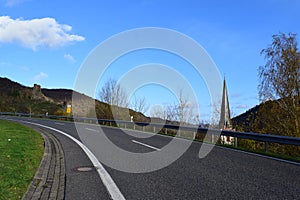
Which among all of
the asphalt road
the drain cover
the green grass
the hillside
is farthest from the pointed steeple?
the green grass

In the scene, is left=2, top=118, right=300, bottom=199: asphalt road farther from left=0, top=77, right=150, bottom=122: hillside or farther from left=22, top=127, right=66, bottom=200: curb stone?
left=0, top=77, right=150, bottom=122: hillside

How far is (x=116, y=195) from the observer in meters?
4.77

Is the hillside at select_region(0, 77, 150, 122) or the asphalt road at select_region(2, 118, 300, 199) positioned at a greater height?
the hillside at select_region(0, 77, 150, 122)

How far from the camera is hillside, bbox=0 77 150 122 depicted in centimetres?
3775

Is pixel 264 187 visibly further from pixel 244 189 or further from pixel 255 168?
pixel 255 168

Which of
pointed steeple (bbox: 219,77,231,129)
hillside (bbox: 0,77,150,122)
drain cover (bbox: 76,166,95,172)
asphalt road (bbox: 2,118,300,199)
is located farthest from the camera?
hillside (bbox: 0,77,150,122)

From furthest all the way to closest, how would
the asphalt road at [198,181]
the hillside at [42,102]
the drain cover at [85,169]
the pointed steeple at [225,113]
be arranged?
the hillside at [42,102] < the pointed steeple at [225,113] < the drain cover at [85,169] < the asphalt road at [198,181]

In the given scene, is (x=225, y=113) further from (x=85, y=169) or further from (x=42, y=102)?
(x=42, y=102)

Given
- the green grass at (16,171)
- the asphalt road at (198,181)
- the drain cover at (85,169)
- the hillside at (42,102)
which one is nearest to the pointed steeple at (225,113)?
the hillside at (42,102)

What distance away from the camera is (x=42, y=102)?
127m

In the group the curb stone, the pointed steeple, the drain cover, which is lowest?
the curb stone

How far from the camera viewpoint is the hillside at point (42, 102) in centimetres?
3775

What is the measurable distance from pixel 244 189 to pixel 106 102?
37.9 meters

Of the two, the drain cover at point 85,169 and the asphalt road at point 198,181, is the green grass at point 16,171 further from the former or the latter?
the drain cover at point 85,169
